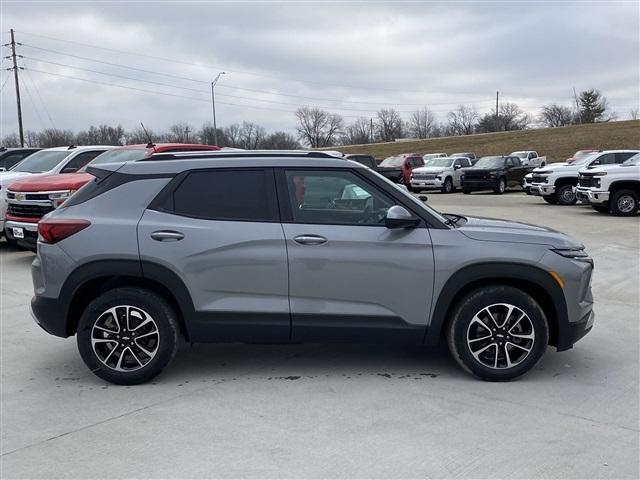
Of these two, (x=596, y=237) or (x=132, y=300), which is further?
(x=596, y=237)

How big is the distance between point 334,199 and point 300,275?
0.67m

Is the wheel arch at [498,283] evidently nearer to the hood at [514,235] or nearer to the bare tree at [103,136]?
the hood at [514,235]

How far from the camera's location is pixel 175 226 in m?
4.69

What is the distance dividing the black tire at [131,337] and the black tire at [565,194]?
18.8 m

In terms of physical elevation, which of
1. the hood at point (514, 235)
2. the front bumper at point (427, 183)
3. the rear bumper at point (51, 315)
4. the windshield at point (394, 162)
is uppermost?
the windshield at point (394, 162)

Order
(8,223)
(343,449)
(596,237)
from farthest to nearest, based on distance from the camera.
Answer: (596,237)
(8,223)
(343,449)

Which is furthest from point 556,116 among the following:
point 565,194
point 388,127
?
point 565,194

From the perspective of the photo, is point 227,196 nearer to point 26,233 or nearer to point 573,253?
point 573,253

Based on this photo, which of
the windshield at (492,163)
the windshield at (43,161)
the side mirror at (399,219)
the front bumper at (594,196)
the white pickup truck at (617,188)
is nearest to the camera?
the side mirror at (399,219)

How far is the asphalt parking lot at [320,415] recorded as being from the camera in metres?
3.49

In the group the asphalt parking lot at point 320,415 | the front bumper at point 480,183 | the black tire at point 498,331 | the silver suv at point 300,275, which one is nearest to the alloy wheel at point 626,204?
the front bumper at point 480,183

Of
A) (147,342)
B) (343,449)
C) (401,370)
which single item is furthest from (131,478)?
(401,370)

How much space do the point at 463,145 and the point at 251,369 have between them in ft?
232

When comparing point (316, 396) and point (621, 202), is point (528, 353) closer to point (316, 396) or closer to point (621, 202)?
point (316, 396)
